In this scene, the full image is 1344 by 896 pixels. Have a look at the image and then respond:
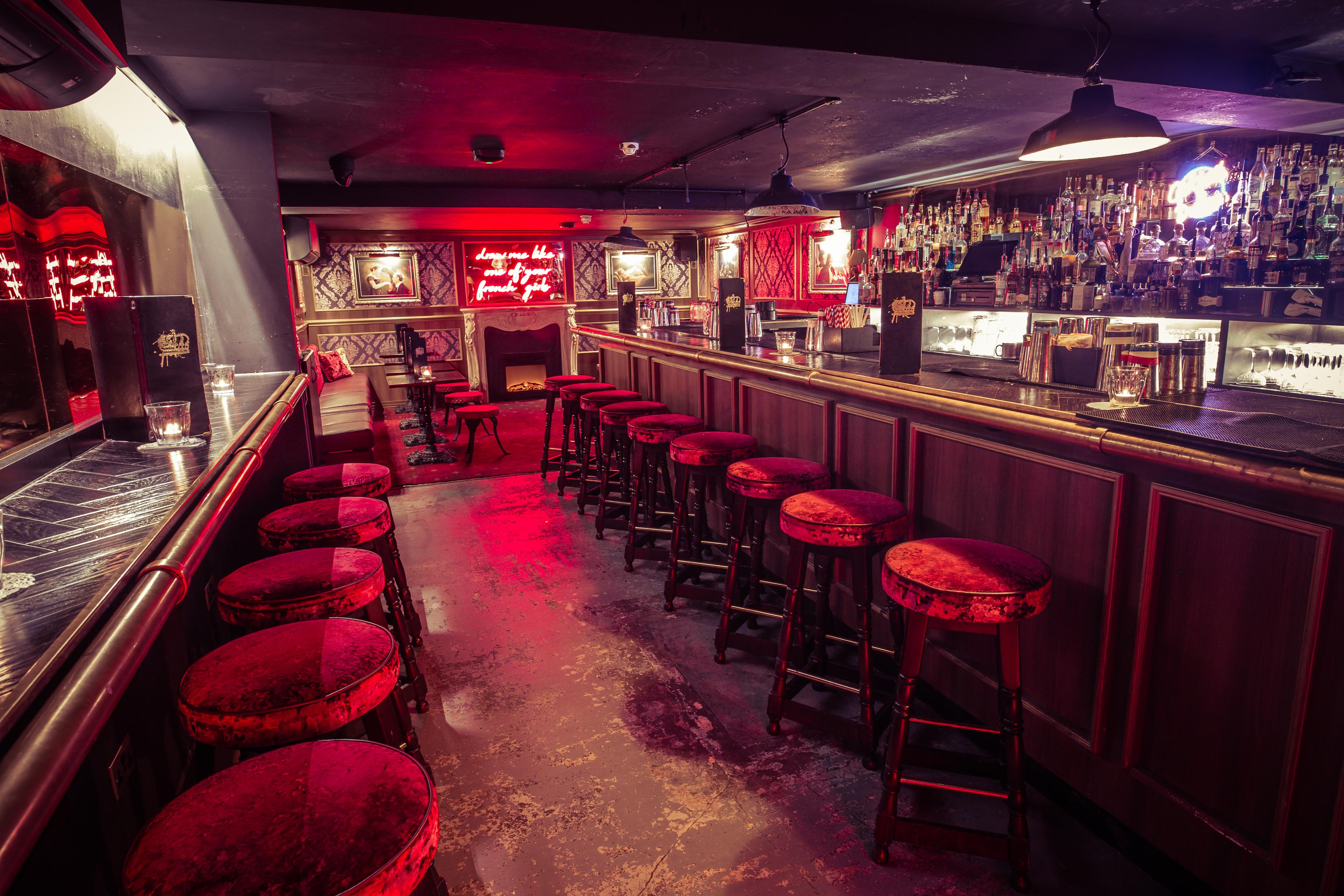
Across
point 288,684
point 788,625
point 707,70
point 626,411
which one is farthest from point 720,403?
point 288,684

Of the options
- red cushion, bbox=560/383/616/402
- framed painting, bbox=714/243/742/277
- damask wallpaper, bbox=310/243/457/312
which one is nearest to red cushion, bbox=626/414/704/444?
red cushion, bbox=560/383/616/402

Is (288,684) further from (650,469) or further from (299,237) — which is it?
(299,237)

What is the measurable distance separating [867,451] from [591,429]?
273 cm

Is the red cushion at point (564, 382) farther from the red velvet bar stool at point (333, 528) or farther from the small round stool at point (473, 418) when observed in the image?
the red velvet bar stool at point (333, 528)

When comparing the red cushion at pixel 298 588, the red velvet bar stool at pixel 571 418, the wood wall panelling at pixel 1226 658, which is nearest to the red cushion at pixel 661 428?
the red velvet bar stool at pixel 571 418

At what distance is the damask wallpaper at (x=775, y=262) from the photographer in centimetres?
1027

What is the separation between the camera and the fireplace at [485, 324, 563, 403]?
475 inches

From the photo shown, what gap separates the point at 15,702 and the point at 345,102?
4421 millimetres

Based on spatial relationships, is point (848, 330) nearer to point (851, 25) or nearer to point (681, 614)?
point (851, 25)

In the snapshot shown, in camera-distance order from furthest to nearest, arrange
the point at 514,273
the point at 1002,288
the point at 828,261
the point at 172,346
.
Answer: the point at 514,273 → the point at 828,261 → the point at 1002,288 → the point at 172,346

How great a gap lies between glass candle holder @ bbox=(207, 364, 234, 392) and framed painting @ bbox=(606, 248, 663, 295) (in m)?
9.53

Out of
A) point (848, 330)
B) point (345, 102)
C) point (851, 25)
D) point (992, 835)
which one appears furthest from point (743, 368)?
point (345, 102)

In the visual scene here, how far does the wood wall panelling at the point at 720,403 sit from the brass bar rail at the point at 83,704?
10.3ft

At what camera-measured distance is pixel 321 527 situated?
2.38m
